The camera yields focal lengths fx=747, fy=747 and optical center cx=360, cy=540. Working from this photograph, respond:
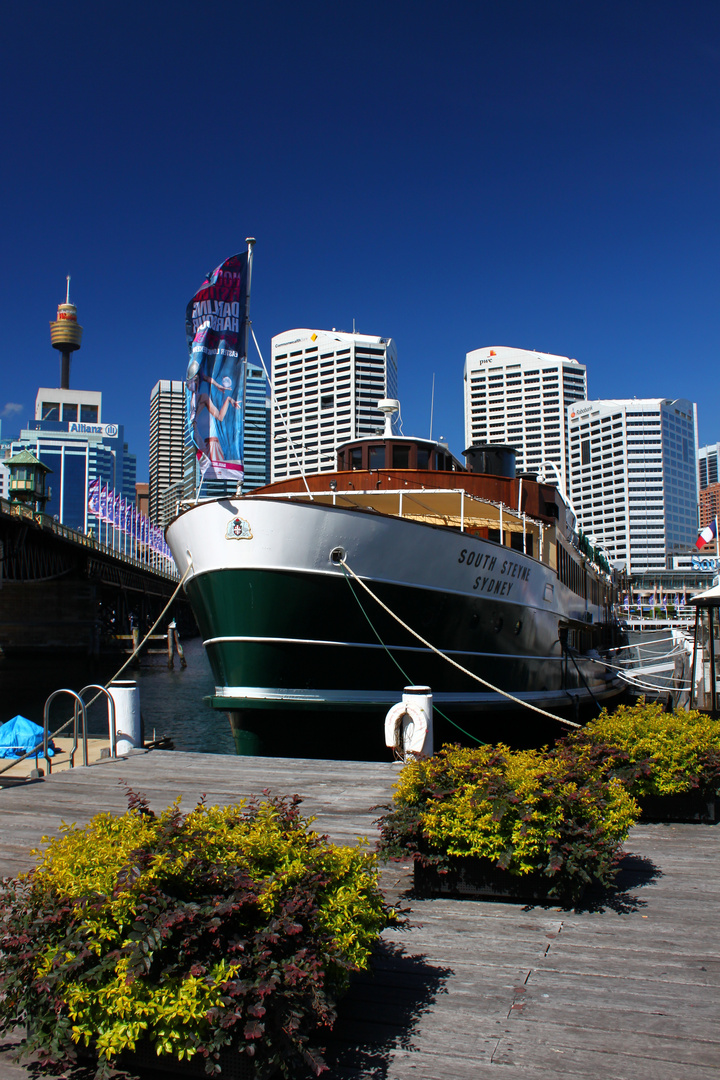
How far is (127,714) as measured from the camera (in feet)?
33.3

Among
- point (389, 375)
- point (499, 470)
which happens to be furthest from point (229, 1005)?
point (389, 375)

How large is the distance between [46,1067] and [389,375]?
581 ft

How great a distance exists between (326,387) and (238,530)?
151412mm

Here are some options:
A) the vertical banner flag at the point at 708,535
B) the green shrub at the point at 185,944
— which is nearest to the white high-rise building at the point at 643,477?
the vertical banner flag at the point at 708,535

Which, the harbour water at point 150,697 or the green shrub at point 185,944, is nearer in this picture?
the green shrub at point 185,944

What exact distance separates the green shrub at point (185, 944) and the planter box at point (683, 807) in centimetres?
416

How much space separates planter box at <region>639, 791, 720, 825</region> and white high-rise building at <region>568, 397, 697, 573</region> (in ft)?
563

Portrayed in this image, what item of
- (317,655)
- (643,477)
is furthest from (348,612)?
(643,477)

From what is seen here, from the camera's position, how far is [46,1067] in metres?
2.94

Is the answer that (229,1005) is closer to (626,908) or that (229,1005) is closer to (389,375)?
(626,908)

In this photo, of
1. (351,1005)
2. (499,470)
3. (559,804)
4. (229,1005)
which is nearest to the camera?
(229,1005)

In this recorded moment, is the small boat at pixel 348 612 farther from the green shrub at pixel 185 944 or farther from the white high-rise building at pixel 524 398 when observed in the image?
the white high-rise building at pixel 524 398

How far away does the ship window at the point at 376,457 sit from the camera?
18.2 m

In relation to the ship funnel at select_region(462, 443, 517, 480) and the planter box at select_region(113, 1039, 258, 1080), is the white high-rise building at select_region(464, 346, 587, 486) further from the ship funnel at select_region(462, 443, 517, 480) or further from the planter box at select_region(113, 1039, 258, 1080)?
the planter box at select_region(113, 1039, 258, 1080)
